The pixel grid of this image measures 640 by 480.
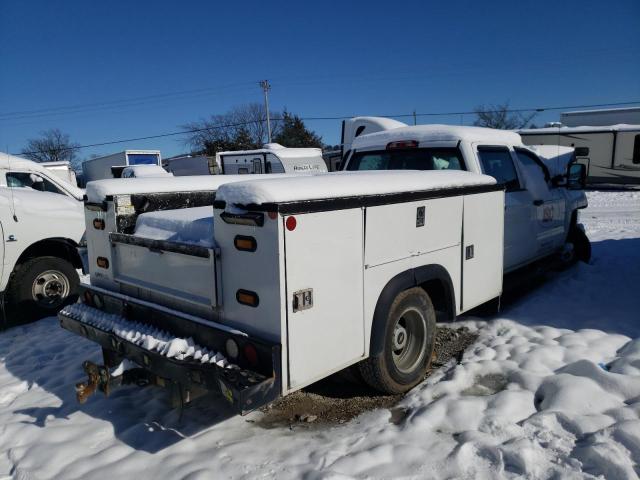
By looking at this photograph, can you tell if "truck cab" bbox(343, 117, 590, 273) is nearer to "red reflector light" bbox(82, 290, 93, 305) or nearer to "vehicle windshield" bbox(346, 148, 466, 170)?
"vehicle windshield" bbox(346, 148, 466, 170)

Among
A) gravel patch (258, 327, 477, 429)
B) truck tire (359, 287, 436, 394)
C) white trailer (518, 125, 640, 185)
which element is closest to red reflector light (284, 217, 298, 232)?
truck tire (359, 287, 436, 394)

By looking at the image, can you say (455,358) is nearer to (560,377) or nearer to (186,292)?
(560,377)

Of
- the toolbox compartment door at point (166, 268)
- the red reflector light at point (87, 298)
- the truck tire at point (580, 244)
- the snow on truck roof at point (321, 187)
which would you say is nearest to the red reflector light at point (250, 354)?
the toolbox compartment door at point (166, 268)

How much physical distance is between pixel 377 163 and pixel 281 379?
3634 mm

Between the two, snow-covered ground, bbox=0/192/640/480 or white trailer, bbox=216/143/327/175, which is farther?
white trailer, bbox=216/143/327/175

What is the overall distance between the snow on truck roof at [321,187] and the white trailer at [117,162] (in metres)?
24.6

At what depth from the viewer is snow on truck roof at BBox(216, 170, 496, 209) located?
2.79 m

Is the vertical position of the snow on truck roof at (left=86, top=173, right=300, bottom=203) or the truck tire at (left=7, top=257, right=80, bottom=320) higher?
the snow on truck roof at (left=86, top=173, right=300, bottom=203)

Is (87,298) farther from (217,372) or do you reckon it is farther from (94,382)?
(217,372)

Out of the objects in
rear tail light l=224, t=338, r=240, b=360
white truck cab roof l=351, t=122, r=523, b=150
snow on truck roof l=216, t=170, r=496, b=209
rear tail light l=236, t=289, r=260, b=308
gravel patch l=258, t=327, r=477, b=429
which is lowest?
gravel patch l=258, t=327, r=477, b=429

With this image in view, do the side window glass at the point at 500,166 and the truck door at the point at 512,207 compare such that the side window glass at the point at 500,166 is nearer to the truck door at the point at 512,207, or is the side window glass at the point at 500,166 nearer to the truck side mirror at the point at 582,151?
the truck door at the point at 512,207

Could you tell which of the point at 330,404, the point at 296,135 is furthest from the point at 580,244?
the point at 296,135

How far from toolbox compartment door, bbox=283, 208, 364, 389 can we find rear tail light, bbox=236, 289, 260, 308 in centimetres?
21

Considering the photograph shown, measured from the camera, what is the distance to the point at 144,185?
14.2 ft
